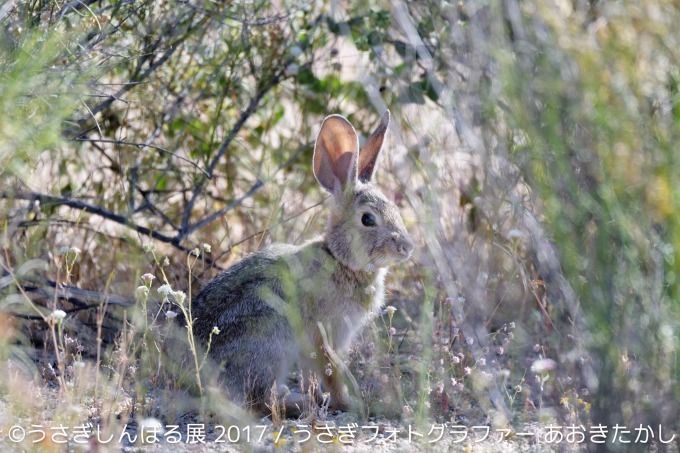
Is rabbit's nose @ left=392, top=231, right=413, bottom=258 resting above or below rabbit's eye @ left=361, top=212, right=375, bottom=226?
below

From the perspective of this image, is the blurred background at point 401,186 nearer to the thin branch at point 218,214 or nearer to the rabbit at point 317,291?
the thin branch at point 218,214

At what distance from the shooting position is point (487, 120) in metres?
3.22

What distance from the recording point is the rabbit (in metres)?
3.89

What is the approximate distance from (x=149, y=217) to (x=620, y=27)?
3.12 metres

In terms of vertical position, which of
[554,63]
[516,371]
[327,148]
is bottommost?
[516,371]

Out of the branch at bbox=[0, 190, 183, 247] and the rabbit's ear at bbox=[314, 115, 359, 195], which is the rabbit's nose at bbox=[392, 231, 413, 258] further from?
the branch at bbox=[0, 190, 183, 247]

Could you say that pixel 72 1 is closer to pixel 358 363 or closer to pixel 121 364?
pixel 121 364

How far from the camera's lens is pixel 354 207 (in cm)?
439

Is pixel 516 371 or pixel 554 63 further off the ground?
pixel 554 63

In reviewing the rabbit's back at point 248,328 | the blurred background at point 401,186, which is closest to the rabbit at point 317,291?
the rabbit's back at point 248,328

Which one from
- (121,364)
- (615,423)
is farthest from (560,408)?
(121,364)

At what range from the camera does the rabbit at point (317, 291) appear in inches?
153
